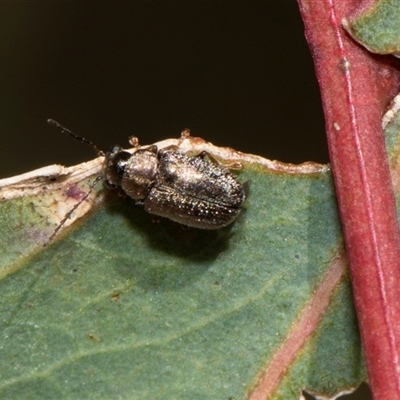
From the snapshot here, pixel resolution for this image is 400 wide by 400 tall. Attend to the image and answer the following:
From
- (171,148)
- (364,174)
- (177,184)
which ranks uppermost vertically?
(364,174)

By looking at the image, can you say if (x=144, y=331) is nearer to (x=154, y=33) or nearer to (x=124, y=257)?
(x=124, y=257)

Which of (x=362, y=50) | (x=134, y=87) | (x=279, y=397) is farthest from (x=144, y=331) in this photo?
(x=134, y=87)

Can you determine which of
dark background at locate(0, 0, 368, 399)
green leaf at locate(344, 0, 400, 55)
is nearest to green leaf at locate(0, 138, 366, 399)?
green leaf at locate(344, 0, 400, 55)

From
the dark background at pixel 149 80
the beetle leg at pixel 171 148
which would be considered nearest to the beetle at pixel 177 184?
the beetle leg at pixel 171 148

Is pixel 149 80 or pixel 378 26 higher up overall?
pixel 378 26

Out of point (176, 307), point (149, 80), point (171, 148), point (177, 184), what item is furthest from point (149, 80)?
point (176, 307)

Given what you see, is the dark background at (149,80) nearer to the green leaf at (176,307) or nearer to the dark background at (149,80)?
the dark background at (149,80)

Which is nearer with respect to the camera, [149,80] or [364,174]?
[364,174]

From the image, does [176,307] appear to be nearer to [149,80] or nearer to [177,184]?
[177,184]
